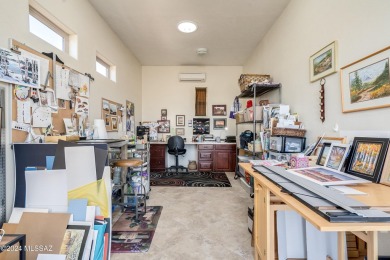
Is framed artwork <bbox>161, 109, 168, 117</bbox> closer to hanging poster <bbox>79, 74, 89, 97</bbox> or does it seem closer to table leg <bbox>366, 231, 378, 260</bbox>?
hanging poster <bbox>79, 74, 89, 97</bbox>

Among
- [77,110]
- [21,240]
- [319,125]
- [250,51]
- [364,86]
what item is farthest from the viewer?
[250,51]

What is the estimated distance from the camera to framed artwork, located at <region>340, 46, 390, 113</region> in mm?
1327

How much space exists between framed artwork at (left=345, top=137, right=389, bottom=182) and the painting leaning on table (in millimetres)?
346

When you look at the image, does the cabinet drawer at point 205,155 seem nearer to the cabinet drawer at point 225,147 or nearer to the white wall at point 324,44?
the cabinet drawer at point 225,147

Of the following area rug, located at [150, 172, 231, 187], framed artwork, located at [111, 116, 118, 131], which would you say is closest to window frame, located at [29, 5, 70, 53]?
framed artwork, located at [111, 116, 118, 131]

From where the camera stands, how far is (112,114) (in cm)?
338

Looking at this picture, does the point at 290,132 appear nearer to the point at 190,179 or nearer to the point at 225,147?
the point at 190,179

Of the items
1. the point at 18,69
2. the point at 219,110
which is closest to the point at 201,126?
the point at 219,110

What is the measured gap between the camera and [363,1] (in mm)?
1494

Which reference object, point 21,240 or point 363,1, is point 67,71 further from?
point 363,1

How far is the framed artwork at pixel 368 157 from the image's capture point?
1.17m

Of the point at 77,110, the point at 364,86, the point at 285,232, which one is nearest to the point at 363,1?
the point at 364,86

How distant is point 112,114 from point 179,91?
2.38 metres

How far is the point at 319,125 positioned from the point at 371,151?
0.84m
